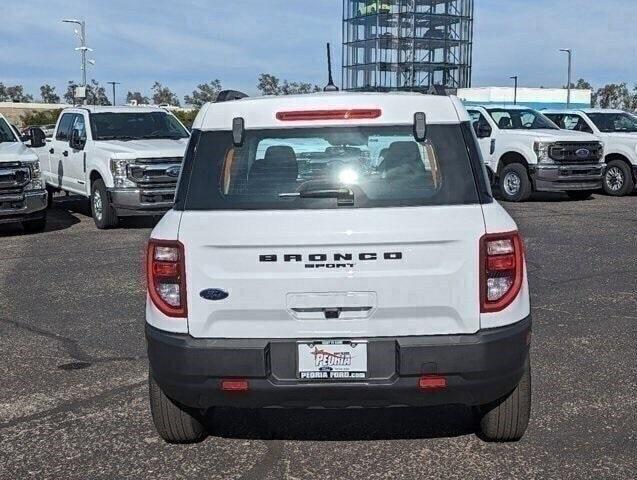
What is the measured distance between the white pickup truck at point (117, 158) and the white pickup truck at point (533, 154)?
6614 mm

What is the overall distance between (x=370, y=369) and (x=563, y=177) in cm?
1363

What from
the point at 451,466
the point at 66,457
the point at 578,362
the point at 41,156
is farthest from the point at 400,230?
the point at 41,156

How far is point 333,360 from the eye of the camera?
3539 millimetres

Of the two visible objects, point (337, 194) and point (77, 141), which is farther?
point (77, 141)

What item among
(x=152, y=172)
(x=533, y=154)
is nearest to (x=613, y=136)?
(x=533, y=154)

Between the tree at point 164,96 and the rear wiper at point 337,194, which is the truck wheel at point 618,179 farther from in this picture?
the tree at point 164,96

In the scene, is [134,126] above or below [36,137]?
above

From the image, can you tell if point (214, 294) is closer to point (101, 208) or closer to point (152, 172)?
point (152, 172)

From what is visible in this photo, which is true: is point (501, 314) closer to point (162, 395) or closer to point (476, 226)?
point (476, 226)

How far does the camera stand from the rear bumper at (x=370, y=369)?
11.5 feet

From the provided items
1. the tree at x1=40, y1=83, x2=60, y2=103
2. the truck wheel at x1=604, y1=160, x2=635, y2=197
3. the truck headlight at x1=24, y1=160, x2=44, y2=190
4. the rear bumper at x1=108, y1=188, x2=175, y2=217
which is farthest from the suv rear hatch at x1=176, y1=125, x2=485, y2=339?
the tree at x1=40, y1=83, x2=60, y2=103

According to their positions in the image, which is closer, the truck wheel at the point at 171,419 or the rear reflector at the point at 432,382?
the rear reflector at the point at 432,382

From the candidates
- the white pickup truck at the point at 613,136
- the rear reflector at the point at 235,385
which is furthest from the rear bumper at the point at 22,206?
the white pickup truck at the point at 613,136

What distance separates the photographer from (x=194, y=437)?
4.18 meters
